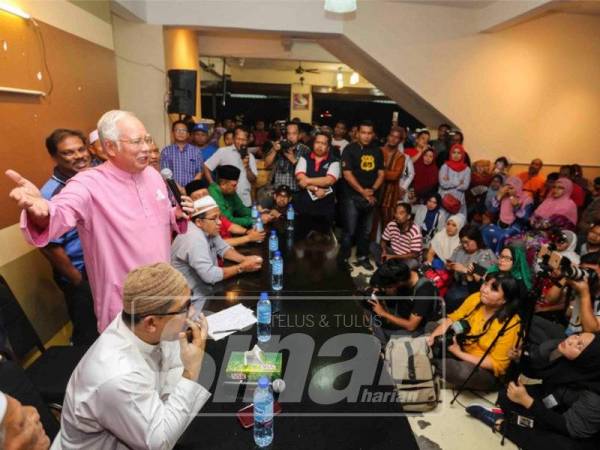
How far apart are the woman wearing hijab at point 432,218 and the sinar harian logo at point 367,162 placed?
0.83m

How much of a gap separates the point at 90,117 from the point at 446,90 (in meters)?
4.66

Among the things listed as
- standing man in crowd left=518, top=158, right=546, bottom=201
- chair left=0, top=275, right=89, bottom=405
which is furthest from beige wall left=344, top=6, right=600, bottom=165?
chair left=0, top=275, right=89, bottom=405

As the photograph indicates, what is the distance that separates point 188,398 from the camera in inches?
45.6

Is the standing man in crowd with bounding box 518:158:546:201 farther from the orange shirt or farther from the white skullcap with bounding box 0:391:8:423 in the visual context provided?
the white skullcap with bounding box 0:391:8:423

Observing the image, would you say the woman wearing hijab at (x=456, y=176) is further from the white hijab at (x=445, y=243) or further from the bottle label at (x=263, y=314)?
the bottle label at (x=263, y=314)

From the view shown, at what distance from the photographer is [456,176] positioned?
4.48 m

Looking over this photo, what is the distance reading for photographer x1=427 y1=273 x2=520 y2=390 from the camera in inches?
88.7

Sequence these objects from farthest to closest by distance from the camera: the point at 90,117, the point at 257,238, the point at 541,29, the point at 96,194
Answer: the point at 541,29 → the point at 90,117 → the point at 257,238 → the point at 96,194

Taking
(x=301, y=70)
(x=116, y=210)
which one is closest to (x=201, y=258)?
(x=116, y=210)

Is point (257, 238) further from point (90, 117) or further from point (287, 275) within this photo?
point (90, 117)

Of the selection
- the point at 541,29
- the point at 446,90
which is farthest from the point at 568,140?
the point at 446,90

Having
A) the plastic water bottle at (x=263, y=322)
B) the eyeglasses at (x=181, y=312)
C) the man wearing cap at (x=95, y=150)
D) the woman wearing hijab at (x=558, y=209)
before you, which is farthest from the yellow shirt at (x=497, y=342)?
the man wearing cap at (x=95, y=150)

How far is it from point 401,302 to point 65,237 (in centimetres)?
213

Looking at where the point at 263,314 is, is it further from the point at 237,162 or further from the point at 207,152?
the point at 207,152
